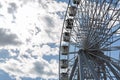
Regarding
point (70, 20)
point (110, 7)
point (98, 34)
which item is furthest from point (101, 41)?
point (70, 20)

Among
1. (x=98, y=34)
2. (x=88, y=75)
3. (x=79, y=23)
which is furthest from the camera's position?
(x=79, y=23)

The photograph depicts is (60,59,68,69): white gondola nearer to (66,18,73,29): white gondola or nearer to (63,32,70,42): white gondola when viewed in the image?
(63,32,70,42): white gondola

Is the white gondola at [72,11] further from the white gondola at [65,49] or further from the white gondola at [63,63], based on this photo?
the white gondola at [63,63]

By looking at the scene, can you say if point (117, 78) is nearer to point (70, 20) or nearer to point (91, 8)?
point (91, 8)

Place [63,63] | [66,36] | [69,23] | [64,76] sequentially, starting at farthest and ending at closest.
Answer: [64,76]
[63,63]
[66,36]
[69,23]

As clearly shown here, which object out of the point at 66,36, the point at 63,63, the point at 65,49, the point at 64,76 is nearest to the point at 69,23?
the point at 66,36

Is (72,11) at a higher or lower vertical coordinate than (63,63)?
higher

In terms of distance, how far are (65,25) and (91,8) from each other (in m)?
5.77

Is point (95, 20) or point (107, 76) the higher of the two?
point (95, 20)

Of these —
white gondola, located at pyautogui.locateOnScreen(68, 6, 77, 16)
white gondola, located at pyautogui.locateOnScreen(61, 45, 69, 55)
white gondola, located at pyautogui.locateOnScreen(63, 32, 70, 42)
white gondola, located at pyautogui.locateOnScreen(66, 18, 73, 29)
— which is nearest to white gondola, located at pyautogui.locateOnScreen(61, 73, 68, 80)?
white gondola, located at pyautogui.locateOnScreen(61, 45, 69, 55)

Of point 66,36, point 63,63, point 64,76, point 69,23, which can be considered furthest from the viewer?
point 64,76

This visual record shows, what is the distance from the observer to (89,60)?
89.4 feet

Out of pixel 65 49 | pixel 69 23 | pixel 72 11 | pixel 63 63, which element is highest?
pixel 72 11

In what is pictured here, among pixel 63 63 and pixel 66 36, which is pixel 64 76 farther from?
pixel 66 36
